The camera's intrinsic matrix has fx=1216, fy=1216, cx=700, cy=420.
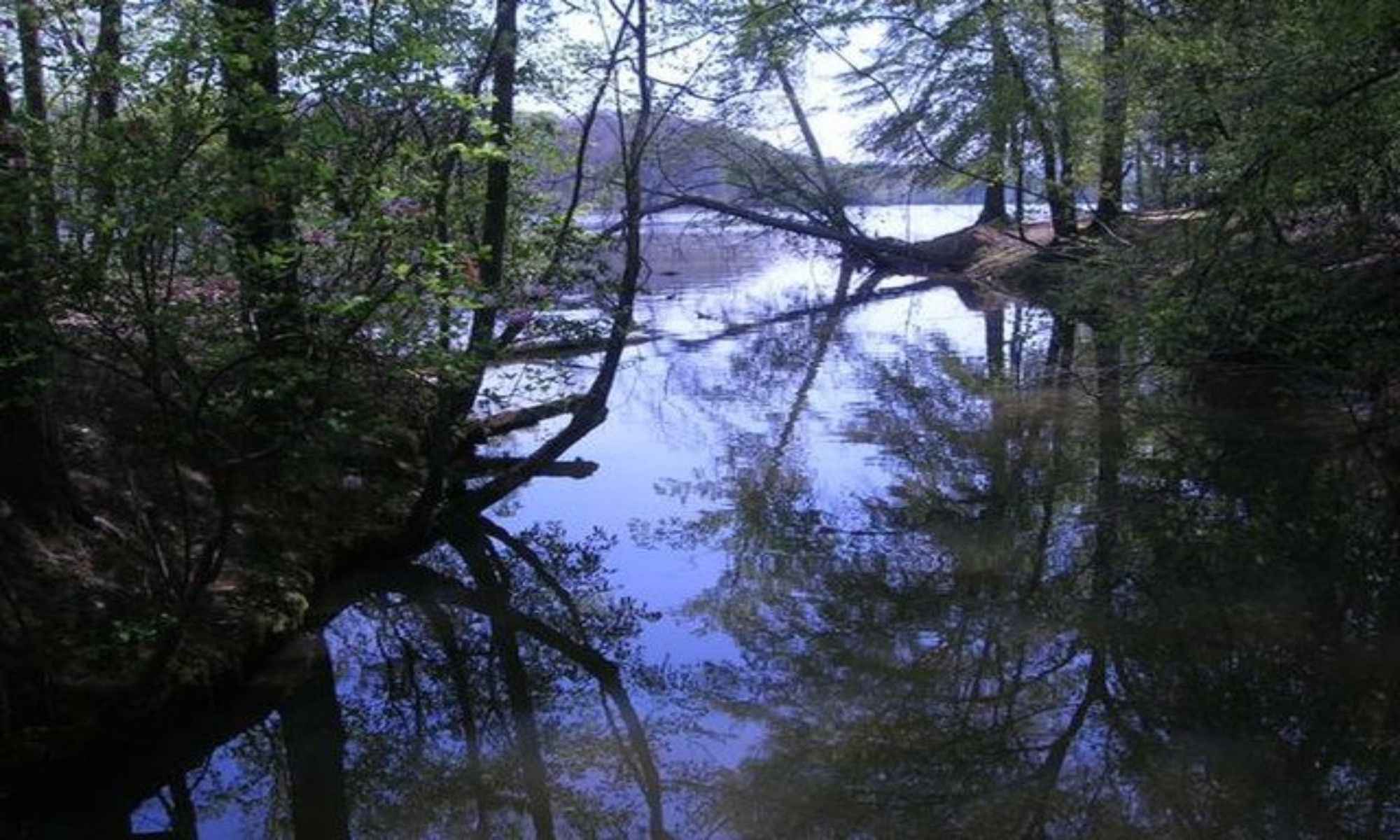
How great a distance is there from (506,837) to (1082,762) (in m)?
2.74

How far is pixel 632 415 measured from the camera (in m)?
15.8

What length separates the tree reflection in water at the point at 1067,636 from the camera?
18.0 ft

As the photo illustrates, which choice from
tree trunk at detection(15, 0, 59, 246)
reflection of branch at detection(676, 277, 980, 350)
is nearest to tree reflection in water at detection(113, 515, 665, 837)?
tree trunk at detection(15, 0, 59, 246)

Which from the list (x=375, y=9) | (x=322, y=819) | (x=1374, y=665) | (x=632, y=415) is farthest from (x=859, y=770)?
(x=632, y=415)

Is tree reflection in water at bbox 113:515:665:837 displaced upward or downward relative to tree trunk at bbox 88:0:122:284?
downward

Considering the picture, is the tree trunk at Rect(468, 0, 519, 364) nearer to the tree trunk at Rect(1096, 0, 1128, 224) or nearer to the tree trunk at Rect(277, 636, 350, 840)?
the tree trunk at Rect(277, 636, 350, 840)

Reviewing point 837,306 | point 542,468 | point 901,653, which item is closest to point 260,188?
point 901,653

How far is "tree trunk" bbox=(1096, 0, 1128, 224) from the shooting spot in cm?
1498

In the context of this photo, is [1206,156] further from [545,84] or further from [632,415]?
[632,415]

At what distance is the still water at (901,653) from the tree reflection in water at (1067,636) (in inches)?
1.0

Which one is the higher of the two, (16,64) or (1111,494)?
(16,64)

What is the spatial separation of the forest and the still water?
65 millimetres

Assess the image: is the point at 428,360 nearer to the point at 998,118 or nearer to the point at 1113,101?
the point at 1113,101

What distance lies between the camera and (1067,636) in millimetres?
7406
